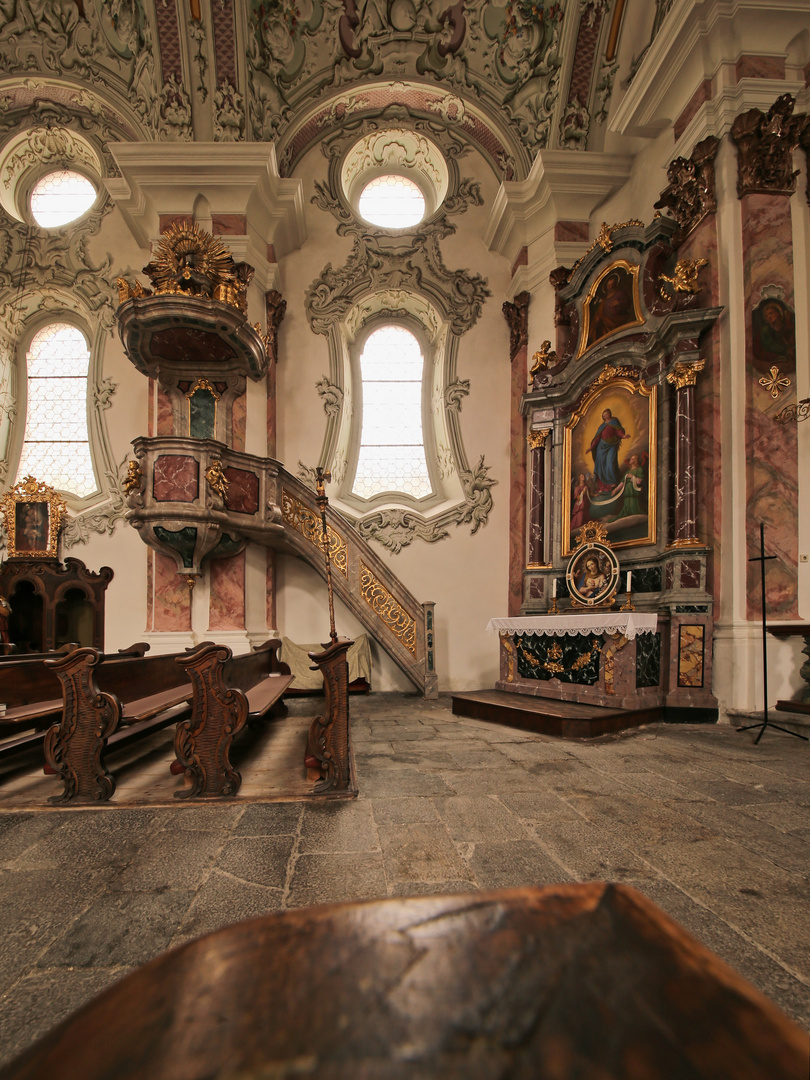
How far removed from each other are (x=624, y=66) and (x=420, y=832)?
450 inches

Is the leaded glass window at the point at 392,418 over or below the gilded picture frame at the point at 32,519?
over

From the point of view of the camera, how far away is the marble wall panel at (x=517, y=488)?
31.3 feet

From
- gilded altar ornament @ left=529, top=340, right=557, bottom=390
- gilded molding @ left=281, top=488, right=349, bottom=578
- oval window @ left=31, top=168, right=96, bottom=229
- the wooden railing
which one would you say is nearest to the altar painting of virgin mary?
gilded altar ornament @ left=529, top=340, right=557, bottom=390

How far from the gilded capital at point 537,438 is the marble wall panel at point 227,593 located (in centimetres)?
478

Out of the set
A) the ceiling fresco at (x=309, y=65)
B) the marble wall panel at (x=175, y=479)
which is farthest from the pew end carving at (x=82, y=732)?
the ceiling fresco at (x=309, y=65)

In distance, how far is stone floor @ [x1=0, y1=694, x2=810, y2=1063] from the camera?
176 cm

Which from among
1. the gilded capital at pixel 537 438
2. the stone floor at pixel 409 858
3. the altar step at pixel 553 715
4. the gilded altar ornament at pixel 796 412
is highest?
the gilded capital at pixel 537 438

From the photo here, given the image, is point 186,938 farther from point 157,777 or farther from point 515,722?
point 515,722

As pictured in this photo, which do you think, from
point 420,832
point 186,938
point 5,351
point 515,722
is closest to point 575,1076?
point 186,938

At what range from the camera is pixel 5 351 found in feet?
33.2

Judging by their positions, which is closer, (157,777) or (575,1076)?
(575,1076)

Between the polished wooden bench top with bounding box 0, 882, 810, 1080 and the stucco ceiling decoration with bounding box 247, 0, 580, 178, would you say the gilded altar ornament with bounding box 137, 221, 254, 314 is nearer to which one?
the stucco ceiling decoration with bounding box 247, 0, 580, 178

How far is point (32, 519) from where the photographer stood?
923 cm

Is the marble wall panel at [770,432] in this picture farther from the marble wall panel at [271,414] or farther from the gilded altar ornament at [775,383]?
the marble wall panel at [271,414]
